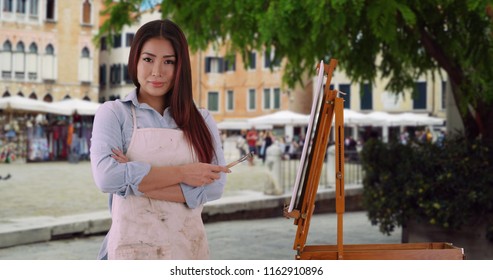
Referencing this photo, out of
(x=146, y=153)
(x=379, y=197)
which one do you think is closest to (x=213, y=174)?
(x=146, y=153)

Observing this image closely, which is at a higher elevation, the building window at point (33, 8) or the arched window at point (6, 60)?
→ the building window at point (33, 8)

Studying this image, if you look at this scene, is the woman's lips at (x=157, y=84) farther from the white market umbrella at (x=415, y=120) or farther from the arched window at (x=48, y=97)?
the white market umbrella at (x=415, y=120)

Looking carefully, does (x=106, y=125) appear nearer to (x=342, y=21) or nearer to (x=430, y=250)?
(x=430, y=250)

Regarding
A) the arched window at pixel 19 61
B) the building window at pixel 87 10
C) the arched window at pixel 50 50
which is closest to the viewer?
the arched window at pixel 19 61

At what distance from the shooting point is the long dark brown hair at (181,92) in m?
2.05

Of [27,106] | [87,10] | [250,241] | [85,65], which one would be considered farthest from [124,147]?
[85,65]

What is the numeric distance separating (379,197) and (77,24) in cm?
2356

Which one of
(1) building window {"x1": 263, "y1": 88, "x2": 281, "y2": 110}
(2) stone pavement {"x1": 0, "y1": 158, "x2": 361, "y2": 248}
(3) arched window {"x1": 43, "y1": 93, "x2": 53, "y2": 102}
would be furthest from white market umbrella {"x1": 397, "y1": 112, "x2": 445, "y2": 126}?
(2) stone pavement {"x1": 0, "y1": 158, "x2": 361, "y2": 248}

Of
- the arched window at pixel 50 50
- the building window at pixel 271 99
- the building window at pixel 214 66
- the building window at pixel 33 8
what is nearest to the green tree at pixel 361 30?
the building window at pixel 33 8

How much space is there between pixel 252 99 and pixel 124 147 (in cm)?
4128

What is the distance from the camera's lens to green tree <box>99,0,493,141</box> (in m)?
4.78

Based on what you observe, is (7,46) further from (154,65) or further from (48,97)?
(154,65)

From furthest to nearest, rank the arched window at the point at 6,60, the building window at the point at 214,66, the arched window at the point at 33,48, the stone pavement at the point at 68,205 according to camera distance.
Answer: the building window at the point at 214,66 → the arched window at the point at 33,48 → the arched window at the point at 6,60 → the stone pavement at the point at 68,205
